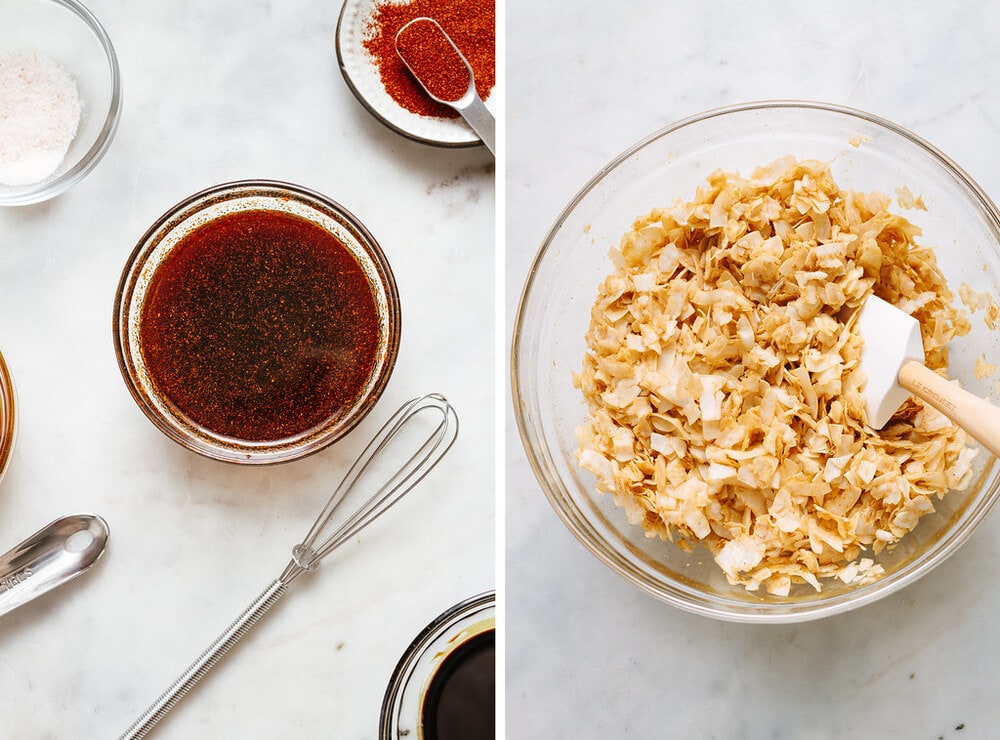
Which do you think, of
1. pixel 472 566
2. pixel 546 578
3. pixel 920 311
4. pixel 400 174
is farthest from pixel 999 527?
pixel 400 174

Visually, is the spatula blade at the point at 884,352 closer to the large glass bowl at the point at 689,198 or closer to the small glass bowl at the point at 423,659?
the large glass bowl at the point at 689,198

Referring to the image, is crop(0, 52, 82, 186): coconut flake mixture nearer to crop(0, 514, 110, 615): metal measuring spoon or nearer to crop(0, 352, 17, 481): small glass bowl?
crop(0, 352, 17, 481): small glass bowl

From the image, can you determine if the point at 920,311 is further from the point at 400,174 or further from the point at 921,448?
the point at 400,174

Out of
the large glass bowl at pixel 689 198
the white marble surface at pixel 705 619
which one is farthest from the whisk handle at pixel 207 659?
the large glass bowl at pixel 689 198

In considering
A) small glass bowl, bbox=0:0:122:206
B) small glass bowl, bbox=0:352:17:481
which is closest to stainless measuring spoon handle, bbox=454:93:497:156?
small glass bowl, bbox=0:0:122:206

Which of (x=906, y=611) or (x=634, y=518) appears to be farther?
(x=906, y=611)
